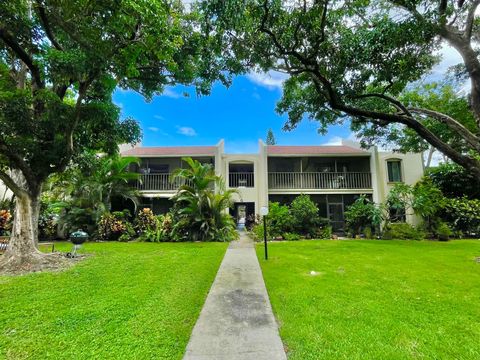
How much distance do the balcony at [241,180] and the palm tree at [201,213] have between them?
451 cm

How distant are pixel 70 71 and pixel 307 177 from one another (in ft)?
48.8

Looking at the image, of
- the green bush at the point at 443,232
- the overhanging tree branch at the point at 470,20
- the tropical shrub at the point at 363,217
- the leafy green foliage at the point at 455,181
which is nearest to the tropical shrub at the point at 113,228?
the tropical shrub at the point at 363,217

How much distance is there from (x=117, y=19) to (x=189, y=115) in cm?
1653

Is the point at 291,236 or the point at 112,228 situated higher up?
the point at 112,228

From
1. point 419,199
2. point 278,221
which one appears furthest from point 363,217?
point 278,221

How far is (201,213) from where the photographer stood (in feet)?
43.8

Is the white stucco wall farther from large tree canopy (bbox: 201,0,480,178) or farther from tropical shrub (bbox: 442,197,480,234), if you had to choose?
large tree canopy (bbox: 201,0,480,178)

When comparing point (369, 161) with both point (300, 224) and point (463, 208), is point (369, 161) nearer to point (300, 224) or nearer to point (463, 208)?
point (463, 208)

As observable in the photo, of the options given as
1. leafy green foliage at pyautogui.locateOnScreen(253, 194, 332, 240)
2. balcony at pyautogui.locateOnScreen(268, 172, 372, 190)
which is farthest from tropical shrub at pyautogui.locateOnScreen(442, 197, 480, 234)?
leafy green foliage at pyautogui.locateOnScreen(253, 194, 332, 240)

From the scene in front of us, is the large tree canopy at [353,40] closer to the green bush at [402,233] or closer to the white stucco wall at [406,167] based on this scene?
the green bush at [402,233]

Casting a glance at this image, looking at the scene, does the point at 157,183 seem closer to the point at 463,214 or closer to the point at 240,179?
the point at 240,179

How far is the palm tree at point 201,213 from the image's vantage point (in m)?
13.1

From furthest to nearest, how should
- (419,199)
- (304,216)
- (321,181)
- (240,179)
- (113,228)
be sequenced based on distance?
(240,179) → (321,181) → (304,216) → (419,199) → (113,228)

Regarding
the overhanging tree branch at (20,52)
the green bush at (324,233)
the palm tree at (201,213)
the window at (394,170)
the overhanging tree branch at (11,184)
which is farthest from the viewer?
the window at (394,170)
